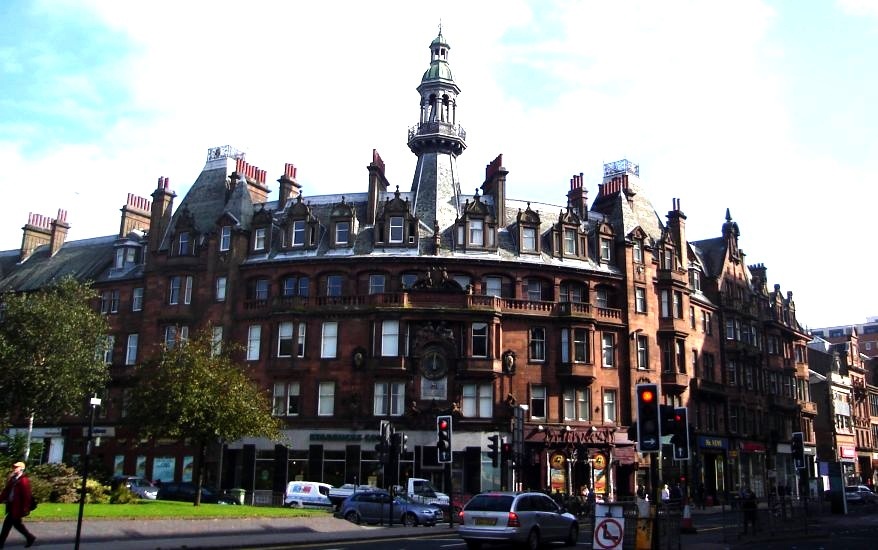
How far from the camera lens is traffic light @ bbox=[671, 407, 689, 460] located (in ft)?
61.0

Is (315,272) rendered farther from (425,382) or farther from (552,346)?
(552,346)

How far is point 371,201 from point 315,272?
20.4ft

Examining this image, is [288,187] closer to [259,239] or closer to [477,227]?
[259,239]

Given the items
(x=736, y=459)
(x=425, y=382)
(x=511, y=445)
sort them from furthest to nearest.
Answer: (x=736, y=459) < (x=425, y=382) < (x=511, y=445)

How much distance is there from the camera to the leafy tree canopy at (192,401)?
3544 cm

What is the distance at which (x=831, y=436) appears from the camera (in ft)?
278

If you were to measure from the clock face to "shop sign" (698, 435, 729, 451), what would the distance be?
20681 mm

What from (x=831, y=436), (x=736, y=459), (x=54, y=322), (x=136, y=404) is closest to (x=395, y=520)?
(x=136, y=404)

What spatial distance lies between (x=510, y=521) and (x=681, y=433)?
18.9ft

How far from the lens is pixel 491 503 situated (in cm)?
2303

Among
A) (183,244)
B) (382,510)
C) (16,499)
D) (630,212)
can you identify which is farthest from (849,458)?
(16,499)

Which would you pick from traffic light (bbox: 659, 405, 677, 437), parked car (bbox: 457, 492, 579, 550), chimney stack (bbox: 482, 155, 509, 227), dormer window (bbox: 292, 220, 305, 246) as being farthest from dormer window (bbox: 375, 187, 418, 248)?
traffic light (bbox: 659, 405, 677, 437)

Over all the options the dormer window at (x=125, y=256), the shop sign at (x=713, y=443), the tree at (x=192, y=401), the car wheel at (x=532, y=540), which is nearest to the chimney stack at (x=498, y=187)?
the shop sign at (x=713, y=443)

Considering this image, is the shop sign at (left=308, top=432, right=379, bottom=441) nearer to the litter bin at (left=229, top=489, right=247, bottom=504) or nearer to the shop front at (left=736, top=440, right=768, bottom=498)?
the litter bin at (left=229, top=489, right=247, bottom=504)
